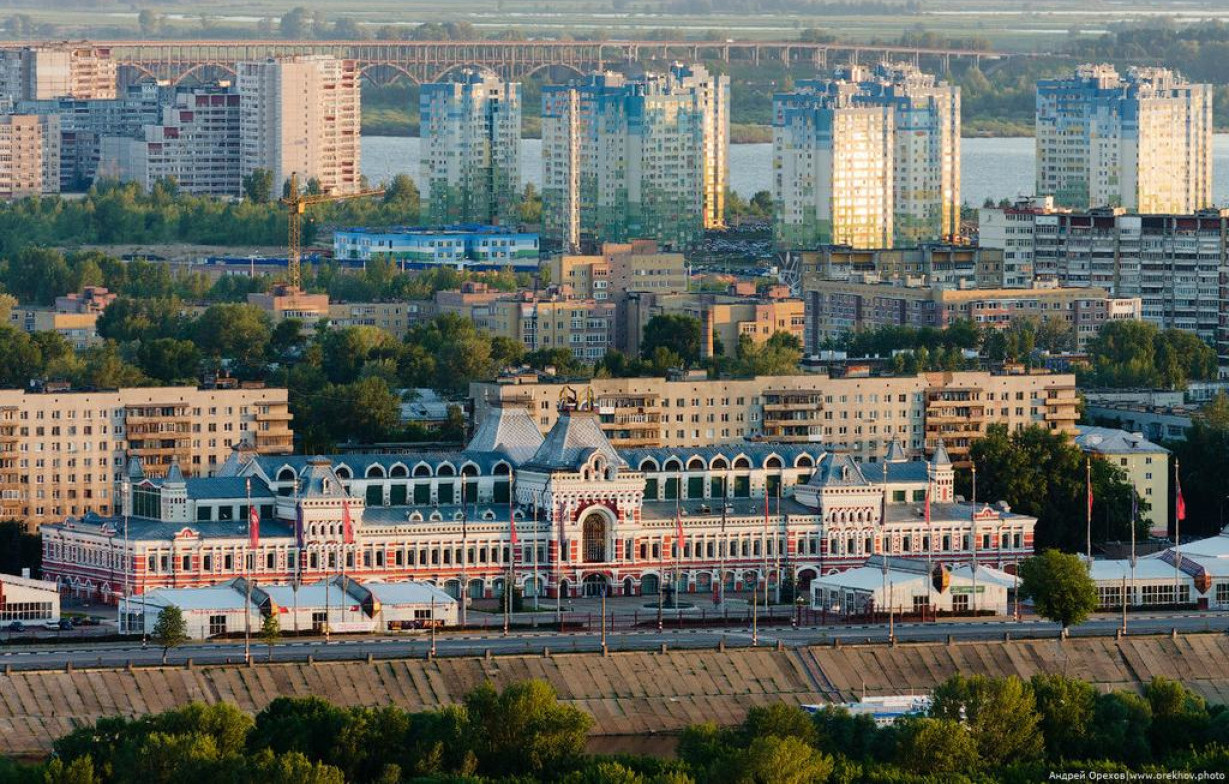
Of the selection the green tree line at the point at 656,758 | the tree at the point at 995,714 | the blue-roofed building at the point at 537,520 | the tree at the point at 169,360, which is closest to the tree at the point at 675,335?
the tree at the point at 169,360

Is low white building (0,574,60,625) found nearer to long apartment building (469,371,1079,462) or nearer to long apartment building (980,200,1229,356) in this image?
long apartment building (469,371,1079,462)

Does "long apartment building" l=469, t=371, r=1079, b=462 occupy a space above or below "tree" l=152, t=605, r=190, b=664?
above

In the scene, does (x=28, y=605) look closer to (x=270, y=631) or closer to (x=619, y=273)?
(x=270, y=631)

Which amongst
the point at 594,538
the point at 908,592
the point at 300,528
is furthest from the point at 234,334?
the point at 908,592

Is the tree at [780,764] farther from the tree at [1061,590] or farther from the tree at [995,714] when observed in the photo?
the tree at [1061,590]

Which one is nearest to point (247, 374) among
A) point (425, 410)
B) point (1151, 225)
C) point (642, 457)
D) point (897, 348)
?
point (425, 410)

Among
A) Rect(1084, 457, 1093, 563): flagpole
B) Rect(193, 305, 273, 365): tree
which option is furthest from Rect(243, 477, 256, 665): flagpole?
Rect(193, 305, 273, 365): tree
